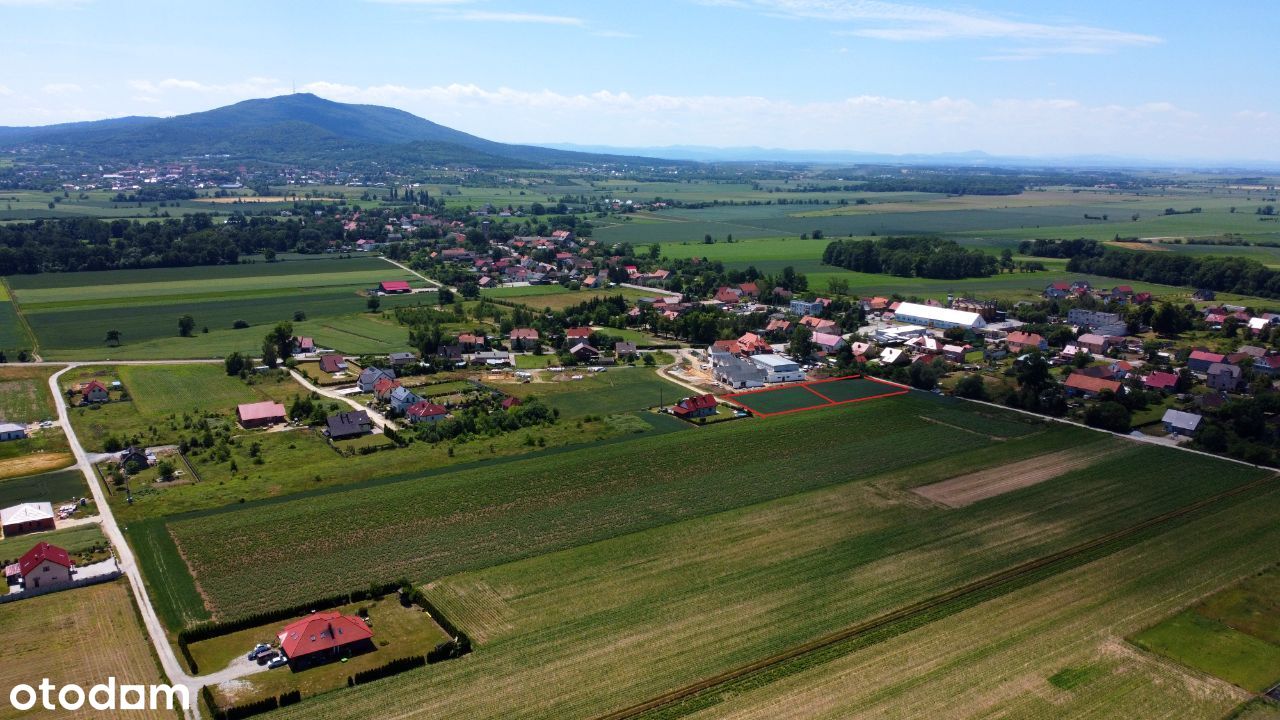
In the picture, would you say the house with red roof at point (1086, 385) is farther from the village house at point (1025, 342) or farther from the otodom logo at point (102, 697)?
the otodom logo at point (102, 697)

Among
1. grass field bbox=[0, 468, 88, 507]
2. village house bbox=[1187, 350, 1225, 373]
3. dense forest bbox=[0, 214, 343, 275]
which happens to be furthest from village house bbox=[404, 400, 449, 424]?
dense forest bbox=[0, 214, 343, 275]

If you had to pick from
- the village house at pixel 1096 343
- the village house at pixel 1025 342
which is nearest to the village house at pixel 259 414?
the village house at pixel 1025 342

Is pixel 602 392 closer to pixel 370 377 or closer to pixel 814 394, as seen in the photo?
pixel 814 394

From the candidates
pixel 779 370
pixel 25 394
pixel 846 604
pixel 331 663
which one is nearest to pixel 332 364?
pixel 25 394

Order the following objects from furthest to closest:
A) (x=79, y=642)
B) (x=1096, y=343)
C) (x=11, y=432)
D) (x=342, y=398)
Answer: (x=1096, y=343)
(x=342, y=398)
(x=11, y=432)
(x=79, y=642)

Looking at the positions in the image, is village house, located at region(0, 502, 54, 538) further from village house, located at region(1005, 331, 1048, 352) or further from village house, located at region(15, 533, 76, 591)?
village house, located at region(1005, 331, 1048, 352)
